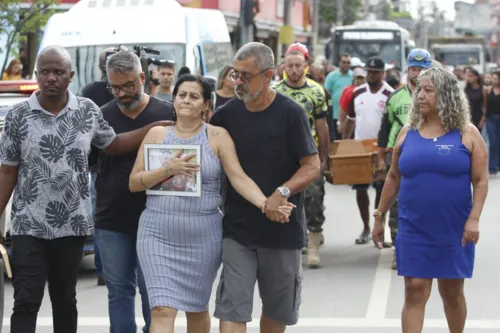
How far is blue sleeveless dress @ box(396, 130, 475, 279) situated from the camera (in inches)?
278

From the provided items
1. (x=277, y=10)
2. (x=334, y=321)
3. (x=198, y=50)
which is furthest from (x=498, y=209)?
(x=277, y=10)

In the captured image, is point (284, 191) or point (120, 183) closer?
point (284, 191)

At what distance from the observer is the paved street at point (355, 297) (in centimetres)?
890

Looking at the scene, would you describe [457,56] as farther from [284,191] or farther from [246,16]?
[284,191]

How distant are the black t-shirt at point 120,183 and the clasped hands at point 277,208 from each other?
3.28ft

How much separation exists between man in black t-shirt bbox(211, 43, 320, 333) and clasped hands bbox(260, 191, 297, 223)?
0.35ft

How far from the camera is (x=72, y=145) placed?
674 cm

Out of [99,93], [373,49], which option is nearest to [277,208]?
[99,93]

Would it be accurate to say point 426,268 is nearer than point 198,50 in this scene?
Yes

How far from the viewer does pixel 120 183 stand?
283 inches

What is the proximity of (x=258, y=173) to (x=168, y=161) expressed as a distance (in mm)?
484

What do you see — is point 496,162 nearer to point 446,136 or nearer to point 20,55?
point 20,55

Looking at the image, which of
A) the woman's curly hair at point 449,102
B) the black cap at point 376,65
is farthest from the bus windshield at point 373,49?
the woman's curly hair at point 449,102

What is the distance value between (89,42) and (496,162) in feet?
25.2
